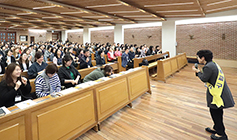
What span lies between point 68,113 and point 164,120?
6.75 ft

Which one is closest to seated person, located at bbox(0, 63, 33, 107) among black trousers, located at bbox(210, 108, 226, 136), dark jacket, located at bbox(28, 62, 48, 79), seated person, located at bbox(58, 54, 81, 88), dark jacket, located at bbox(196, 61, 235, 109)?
seated person, located at bbox(58, 54, 81, 88)

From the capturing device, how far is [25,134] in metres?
1.88

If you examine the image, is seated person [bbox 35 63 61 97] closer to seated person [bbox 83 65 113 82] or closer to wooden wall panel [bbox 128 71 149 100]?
seated person [bbox 83 65 113 82]

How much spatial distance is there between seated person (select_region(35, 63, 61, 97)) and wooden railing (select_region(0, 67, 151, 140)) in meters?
0.46

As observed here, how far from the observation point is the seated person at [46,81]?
8.93 feet

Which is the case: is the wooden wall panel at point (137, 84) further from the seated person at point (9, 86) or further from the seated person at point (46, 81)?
the seated person at point (9, 86)

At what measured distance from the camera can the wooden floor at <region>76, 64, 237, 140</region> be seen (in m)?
2.80

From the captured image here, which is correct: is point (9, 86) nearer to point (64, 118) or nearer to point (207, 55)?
point (64, 118)

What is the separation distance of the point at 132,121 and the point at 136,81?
4.05 feet

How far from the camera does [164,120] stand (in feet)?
11.0

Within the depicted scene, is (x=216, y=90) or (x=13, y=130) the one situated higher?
(x=216, y=90)

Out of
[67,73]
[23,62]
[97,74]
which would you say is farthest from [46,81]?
[23,62]

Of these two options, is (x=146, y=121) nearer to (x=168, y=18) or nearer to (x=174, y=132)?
(x=174, y=132)

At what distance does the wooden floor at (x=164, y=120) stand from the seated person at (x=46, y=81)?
41.2 inches
